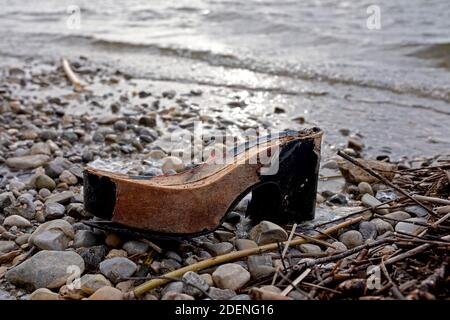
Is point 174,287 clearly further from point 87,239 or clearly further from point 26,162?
point 26,162

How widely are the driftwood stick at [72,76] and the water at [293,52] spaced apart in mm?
526

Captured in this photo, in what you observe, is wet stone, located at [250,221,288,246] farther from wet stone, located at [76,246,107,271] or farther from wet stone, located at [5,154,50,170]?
wet stone, located at [5,154,50,170]

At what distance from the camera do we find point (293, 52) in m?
6.06

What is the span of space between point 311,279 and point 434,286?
37 cm

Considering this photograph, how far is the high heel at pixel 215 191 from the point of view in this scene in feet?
5.59

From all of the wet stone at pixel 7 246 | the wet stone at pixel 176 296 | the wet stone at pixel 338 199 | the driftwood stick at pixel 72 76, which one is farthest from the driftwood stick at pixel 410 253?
the driftwood stick at pixel 72 76

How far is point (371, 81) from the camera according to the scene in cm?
499

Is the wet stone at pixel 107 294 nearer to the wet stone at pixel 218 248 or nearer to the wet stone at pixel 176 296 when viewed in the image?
the wet stone at pixel 176 296

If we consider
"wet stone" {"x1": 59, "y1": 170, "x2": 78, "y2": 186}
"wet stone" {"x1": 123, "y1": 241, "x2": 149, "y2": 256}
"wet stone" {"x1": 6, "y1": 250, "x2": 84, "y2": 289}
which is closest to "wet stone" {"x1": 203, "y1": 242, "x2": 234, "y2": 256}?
"wet stone" {"x1": 123, "y1": 241, "x2": 149, "y2": 256}

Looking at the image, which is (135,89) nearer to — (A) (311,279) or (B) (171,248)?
(B) (171,248)

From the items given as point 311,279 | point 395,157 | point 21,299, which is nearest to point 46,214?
point 21,299

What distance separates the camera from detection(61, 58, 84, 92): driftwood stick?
4790 mm

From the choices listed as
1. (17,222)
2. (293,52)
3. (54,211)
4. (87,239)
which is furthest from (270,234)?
(293,52)

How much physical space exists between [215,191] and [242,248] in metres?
0.23
